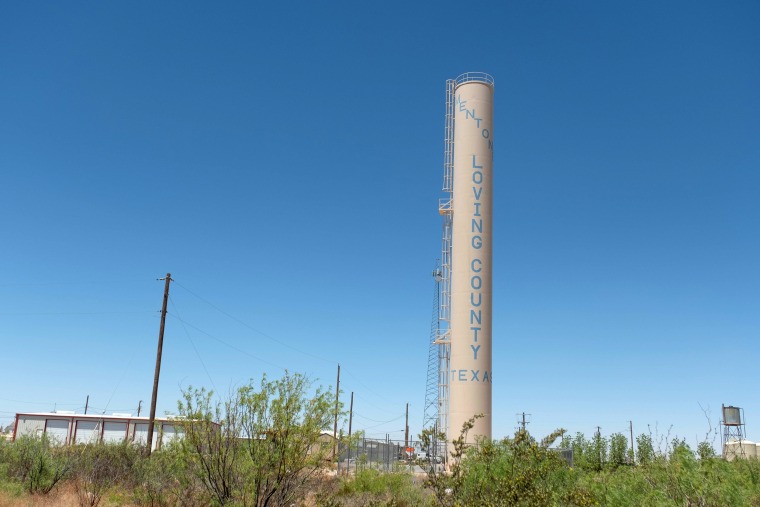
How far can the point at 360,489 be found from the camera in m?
26.0

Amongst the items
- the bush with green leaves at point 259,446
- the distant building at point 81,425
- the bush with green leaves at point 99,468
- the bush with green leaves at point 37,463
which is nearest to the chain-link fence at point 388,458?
the bush with green leaves at point 259,446

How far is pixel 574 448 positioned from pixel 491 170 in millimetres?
15575

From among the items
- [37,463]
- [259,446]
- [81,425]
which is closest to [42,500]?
Answer: [37,463]

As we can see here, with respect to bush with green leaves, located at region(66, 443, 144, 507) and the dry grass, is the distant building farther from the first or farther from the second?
the dry grass

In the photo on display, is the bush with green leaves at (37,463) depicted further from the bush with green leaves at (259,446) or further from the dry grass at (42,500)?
the bush with green leaves at (259,446)

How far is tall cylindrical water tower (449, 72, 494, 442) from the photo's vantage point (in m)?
32.5

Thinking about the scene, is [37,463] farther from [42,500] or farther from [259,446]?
[259,446]

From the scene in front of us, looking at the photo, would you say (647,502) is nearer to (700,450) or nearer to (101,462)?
(700,450)

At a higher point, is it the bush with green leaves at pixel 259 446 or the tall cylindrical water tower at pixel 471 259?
the tall cylindrical water tower at pixel 471 259

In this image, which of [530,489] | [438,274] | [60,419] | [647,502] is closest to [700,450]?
[647,502]

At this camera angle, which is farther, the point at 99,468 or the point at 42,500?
the point at 99,468

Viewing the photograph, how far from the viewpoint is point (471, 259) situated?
34062mm

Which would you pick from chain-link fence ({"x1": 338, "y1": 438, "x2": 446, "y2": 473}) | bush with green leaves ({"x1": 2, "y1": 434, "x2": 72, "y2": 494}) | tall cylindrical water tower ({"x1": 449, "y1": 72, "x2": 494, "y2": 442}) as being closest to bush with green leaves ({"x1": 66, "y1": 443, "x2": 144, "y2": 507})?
bush with green leaves ({"x1": 2, "y1": 434, "x2": 72, "y2": 494})

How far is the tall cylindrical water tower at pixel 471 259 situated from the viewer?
3253 centimetres
